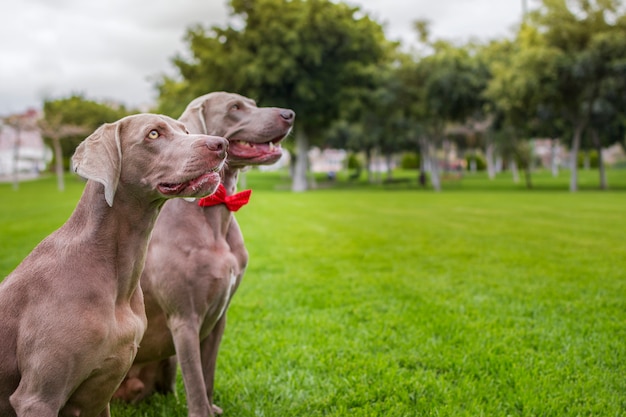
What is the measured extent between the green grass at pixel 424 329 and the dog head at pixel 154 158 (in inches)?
71.7

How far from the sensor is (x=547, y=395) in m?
3.58

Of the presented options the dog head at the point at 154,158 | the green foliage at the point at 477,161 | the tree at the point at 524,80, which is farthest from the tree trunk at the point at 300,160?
the green foliage at the point at 477,161

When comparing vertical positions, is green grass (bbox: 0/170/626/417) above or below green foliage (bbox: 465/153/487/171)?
below

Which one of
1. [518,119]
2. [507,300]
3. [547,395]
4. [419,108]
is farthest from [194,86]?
[547,395]

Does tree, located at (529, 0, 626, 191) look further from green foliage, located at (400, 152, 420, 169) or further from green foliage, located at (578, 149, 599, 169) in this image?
green foliage, located at (400, 152, 420, 169)

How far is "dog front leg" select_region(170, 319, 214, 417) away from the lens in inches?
113

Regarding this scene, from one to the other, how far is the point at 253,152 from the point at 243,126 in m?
0.17

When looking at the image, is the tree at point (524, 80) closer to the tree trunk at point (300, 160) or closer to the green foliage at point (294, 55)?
the green foliage at point (294, 55)

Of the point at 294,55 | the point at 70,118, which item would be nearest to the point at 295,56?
the point at 294,55

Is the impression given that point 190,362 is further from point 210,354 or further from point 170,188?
point 170,188

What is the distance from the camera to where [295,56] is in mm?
28891

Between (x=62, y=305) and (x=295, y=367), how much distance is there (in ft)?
8.15

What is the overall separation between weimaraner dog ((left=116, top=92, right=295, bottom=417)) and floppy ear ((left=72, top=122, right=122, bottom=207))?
0.85m

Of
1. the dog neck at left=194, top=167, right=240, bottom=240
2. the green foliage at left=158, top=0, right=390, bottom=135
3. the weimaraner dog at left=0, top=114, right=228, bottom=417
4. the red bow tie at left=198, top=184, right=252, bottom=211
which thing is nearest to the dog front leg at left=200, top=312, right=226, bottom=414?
the dog neck at left=194, top=167, right=240, bottom=240
